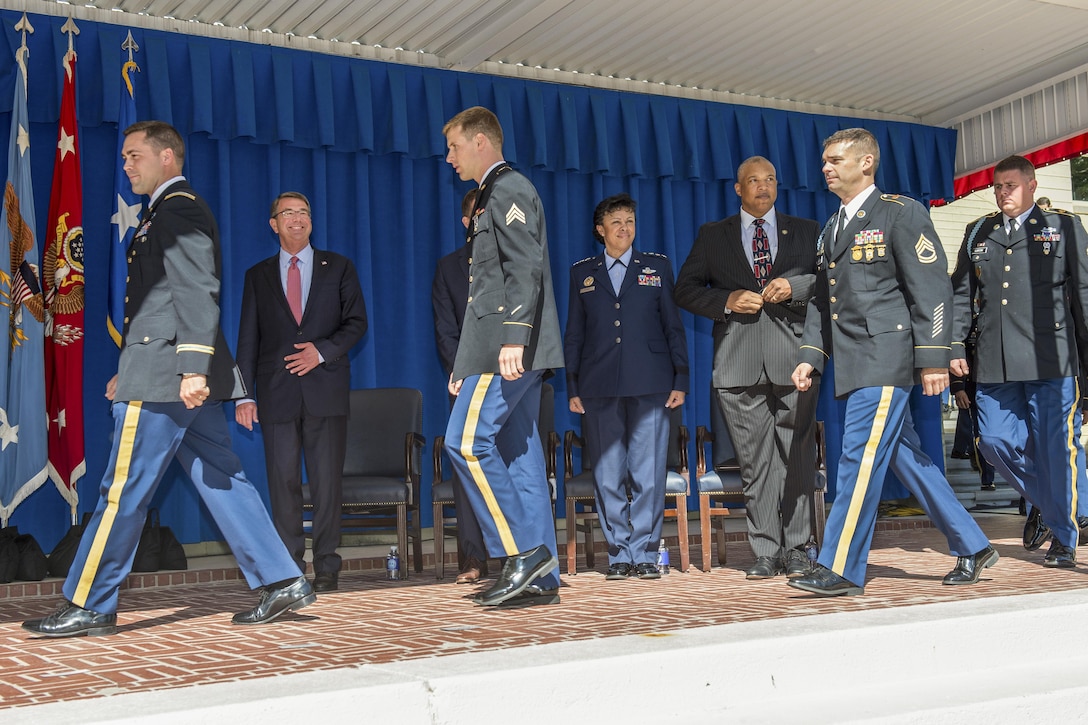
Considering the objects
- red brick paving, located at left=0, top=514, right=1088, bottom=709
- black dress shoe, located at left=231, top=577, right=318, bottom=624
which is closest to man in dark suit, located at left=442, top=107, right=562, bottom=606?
red brick paving, located at left=0, top=514, right=1088, bottom=709

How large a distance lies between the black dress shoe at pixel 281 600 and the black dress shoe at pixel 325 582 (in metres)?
1.24

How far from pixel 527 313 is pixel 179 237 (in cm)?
118

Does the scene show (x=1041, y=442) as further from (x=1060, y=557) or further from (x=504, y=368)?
(x=504, y=368)

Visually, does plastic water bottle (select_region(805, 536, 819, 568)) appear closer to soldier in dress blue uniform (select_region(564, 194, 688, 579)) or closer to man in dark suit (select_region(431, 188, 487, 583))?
soldier in dress blue uniform (select_region(564, 194, 688, 579))

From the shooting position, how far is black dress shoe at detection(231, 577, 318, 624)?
363 centimetres

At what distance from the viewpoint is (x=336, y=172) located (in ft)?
23.2

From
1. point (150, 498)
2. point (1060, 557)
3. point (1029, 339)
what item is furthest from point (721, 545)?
point (150, 498)

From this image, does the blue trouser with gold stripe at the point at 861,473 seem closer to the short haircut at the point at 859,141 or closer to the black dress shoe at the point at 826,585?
the black dress shoe at the point at 826,585

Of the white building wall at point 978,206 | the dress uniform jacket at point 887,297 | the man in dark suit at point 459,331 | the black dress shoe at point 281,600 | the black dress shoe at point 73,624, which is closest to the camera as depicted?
the black dress shoe at point 73,624

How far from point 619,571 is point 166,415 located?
228cm

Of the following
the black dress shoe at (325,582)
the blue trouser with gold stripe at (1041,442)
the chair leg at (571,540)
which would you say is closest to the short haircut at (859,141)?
the blue trouser with gold stripe at (1041,442)

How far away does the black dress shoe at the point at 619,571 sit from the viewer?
197 inches

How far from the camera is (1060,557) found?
4.85m

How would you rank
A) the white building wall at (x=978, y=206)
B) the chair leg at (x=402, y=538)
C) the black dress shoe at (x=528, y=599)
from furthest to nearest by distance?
the white building wall at (x=978, y=206)
the chair leg at (x=402, y=538)
the black dress shoe at (x=528, y=599)
